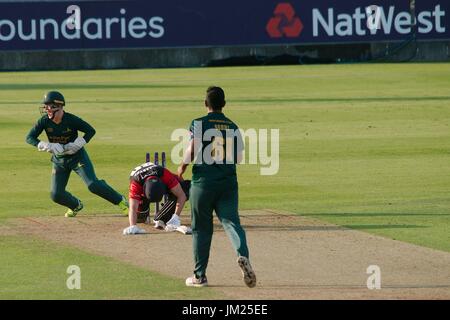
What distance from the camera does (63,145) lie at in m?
17.3

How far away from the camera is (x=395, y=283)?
513 inches

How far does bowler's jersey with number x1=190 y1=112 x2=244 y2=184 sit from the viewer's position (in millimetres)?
12703

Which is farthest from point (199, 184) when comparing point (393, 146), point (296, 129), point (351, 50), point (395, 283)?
point (351, 50)

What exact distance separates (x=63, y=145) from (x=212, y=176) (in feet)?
16.6

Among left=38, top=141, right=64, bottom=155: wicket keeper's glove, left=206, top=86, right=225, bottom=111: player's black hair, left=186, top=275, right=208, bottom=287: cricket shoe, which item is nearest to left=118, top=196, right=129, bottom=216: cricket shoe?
left=38, top=141, right=64, bottom=155: wicket keeper's glove

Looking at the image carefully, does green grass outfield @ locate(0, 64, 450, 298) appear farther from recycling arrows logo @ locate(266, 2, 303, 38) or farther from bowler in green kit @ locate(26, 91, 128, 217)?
recycling arrows logo @ locate(266, 2, 303, 38)

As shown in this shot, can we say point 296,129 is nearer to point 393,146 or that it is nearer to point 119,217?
point 393,146

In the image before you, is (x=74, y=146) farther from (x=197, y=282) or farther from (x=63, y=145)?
(x=197, y=282)

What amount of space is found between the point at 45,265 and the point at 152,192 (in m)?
2.41

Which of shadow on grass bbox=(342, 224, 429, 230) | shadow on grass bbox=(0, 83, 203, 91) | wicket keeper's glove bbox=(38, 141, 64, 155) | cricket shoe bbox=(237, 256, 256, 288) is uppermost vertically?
shadow on grass bbox=(0, 83, 203, 91)

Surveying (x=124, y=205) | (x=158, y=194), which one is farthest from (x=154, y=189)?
(x=124, y=205)

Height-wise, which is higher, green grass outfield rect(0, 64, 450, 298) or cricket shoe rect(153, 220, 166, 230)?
green grass outfield rect(0, 64, 450, 298)

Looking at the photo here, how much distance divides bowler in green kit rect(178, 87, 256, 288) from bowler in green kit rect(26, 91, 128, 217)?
473 centimetres

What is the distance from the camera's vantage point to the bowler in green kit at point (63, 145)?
678 inches
